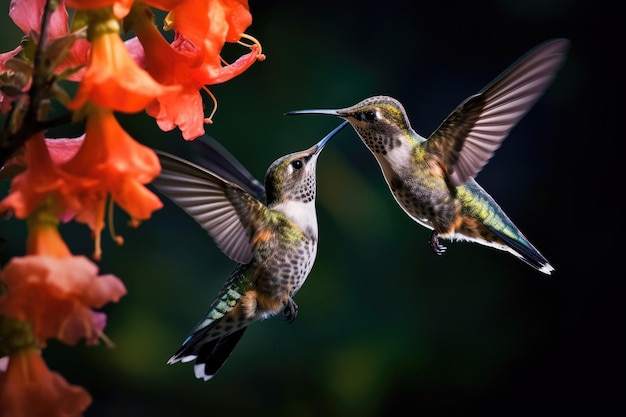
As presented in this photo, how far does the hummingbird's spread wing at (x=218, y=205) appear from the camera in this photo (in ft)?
Answer: 2.93

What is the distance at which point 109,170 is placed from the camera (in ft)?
1.76

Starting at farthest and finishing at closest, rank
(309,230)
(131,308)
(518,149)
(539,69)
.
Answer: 1. (518,149)
2. (131,308)
3. (309,230)
4. (539,69)

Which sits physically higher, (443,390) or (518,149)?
(518,149)

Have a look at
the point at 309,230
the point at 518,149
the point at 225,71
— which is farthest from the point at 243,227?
the point at 518,149

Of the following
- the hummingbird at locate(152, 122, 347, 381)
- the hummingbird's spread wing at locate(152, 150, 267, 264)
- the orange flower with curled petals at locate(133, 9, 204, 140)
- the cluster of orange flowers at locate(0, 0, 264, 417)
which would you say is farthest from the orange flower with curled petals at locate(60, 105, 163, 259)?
the hummingbird at locate(152, 122, 347, 381)

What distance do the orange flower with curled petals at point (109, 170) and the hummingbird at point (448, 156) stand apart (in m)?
0.50

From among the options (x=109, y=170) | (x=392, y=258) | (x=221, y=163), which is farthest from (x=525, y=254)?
(x=392, y=258)

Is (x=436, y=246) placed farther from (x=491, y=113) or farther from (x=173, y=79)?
(x=173, y=79)

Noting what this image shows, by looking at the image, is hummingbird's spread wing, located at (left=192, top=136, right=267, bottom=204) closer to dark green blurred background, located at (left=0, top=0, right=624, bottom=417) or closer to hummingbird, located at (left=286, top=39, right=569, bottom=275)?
hummingbird, located at (left=286, top=39, right=569, bottom=275)

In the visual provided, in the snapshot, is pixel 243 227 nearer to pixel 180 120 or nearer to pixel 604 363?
pixel 180 120

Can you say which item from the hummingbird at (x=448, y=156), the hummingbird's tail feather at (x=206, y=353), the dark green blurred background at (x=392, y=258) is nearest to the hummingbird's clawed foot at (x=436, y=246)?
the hummingbird at (x=448, y=156)

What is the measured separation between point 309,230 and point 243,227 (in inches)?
4.1

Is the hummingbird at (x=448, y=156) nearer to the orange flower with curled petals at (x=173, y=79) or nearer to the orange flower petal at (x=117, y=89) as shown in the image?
the orange flower with curled petals at (x=173, y=79)

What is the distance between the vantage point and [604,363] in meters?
2.71
